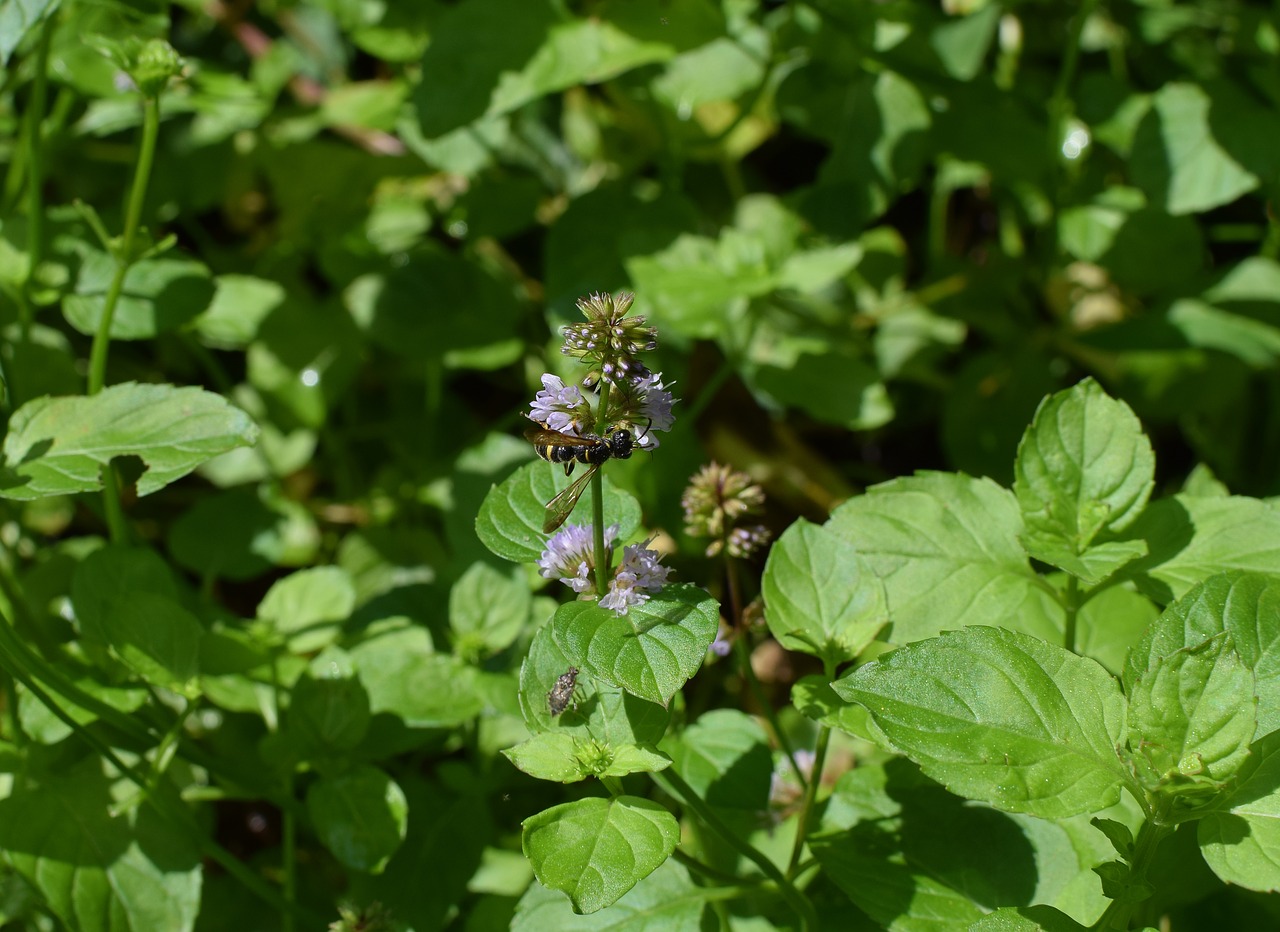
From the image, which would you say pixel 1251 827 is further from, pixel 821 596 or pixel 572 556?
pixel 572 556

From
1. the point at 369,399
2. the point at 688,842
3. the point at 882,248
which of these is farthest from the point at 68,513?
the point at 882,248

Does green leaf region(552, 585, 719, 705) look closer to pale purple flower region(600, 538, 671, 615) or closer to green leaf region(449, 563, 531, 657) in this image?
pale purple flower region(600, 538, 671, 615)

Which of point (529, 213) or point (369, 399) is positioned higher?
point (529, 213)

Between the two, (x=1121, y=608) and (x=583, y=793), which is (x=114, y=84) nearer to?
(x=583, y=793)

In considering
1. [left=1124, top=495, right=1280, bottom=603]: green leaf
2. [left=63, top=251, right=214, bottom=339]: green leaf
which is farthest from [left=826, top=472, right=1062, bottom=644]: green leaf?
[left=63, top=251, right=214, bottom=339]: green leaf

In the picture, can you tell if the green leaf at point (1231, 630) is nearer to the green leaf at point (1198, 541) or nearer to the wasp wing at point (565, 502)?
the green leaf at point (1198, 541)
